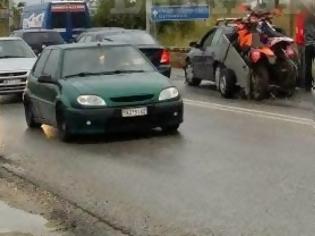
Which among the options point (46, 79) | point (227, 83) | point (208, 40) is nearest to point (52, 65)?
point (46, 79)

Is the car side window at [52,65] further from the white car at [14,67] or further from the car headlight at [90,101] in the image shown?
the white car at [14,67]

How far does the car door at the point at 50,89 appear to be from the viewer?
11.1 m

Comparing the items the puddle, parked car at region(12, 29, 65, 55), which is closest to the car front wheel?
the puddle

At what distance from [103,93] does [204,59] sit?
8.10m

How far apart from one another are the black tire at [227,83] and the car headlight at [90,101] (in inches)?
244

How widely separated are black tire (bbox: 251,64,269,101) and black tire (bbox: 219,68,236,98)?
75 centimetres

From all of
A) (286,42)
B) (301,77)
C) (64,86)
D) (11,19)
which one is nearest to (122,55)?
(64,86)

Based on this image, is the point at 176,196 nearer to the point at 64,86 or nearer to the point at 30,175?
the point at 30,175

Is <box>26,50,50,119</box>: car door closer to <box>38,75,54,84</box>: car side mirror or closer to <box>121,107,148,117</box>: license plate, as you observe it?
<box>38,75,54,84</box>: car side mirror

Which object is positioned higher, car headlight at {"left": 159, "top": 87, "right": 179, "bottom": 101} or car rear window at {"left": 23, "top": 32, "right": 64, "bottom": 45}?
car headlight at {"left": 159, "top": 87, "right": 179, "bottom": 101}

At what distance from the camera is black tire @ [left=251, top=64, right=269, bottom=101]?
1512 centimetres

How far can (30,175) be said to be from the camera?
28.0 feet

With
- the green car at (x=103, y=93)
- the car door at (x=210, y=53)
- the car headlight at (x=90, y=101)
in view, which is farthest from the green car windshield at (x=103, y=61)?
the car door at (x=210, y=53)

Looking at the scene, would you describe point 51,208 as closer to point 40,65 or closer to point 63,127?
point 63,127
